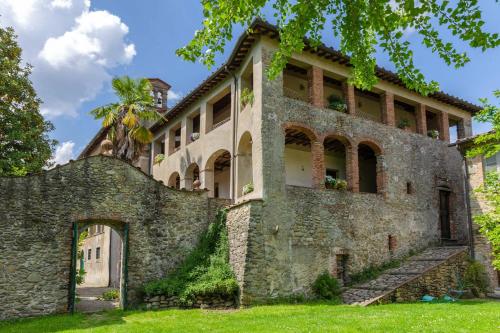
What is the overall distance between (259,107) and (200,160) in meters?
5.88

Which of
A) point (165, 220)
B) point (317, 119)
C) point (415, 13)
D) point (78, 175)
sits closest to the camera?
point (415, 13)

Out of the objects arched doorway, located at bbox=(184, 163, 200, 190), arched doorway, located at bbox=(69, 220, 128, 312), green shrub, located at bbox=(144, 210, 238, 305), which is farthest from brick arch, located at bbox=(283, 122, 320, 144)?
arched doorway, located at bbox=(184, 163, 200, 190)

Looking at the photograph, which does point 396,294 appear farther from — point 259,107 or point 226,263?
point 259,107

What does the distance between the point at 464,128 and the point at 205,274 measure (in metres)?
15.8

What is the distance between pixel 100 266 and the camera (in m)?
25.6

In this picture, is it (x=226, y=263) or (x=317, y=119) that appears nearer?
(x=226, y=263)

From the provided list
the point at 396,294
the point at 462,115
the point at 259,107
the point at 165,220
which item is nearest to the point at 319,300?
the point at 396,294

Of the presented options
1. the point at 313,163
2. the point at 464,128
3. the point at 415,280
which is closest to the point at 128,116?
the point at 313,163

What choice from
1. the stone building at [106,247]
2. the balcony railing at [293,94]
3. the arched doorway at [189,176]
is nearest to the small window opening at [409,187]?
the balcony railing at [293,94]

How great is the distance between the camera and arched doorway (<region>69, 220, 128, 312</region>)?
13.6m

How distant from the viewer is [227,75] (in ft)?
59.3

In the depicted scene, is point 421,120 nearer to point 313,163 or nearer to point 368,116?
point 368,116

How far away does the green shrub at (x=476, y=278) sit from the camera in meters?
16.4

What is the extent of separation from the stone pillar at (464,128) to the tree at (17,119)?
66.3 ft
